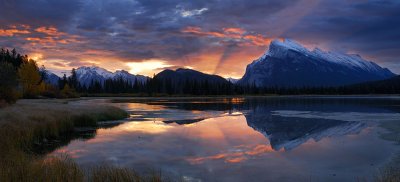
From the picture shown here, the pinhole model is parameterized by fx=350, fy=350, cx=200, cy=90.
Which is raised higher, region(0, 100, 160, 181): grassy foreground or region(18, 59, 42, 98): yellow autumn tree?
region(18, 59, 42, 98): yellow autumn tree

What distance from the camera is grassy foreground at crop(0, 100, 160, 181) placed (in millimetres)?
12227

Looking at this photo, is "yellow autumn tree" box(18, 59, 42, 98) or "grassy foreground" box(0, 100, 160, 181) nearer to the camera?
"grassy foreground" box(0, 100, 160, 181)

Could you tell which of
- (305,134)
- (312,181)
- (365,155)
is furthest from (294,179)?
(305,134)

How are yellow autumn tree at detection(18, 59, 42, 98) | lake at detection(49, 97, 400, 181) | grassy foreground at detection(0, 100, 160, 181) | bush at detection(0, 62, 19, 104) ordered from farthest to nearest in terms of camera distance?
yellow autumn tree at detection(18, 59, 42, 98), bush at detection(0, 62, 19, 104), lake at detection(49, 97, 400, 181), grassy foreground at detection(0, 100, 160, 181)

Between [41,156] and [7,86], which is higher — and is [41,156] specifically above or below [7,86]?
below

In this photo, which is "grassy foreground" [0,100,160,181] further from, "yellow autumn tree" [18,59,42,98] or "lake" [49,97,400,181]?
"yellow autumn tree" [18,59,42,98]

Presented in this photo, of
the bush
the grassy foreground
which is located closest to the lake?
the grassy foreground

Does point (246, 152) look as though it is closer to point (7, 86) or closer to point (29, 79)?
point (7, 86)

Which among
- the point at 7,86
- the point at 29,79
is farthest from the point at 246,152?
the point at 29,79

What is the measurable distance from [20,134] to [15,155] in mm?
7153

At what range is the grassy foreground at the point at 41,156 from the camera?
12.2 metres

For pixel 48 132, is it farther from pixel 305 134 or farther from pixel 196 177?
pixel 305 134

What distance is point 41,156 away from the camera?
1948 cm

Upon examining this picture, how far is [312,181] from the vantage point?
48.6ft
